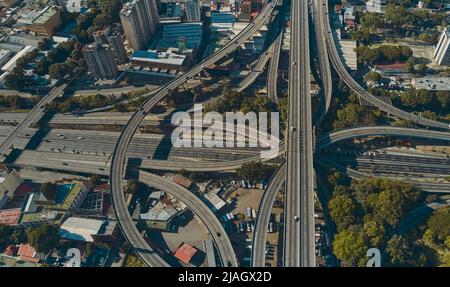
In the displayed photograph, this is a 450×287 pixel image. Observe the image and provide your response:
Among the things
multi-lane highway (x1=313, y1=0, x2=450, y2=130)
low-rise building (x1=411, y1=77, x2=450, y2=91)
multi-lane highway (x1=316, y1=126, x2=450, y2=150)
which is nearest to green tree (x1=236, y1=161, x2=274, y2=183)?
multi-lane highway (x1=316, y1=126, x2=450, y2=150)

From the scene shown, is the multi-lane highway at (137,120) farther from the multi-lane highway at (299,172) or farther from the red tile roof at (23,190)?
the red tile roof at (23,190)

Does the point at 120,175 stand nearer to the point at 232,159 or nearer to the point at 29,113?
the point at 232,159

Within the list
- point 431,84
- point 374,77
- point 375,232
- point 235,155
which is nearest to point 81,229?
point 235,155

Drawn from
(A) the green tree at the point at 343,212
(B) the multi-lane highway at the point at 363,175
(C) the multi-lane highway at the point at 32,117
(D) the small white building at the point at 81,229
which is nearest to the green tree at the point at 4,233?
(D) the small white building at the point at 81,229

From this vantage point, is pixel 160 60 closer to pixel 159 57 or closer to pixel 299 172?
pixel 159 57

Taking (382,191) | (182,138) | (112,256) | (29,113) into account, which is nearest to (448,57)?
(382,191)

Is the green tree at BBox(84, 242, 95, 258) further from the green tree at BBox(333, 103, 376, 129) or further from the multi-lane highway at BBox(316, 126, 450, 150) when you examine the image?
the green tree at BBox(333, 103, 376, 129)

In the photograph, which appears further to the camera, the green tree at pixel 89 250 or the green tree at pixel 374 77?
the green tree at pixel 374 77
